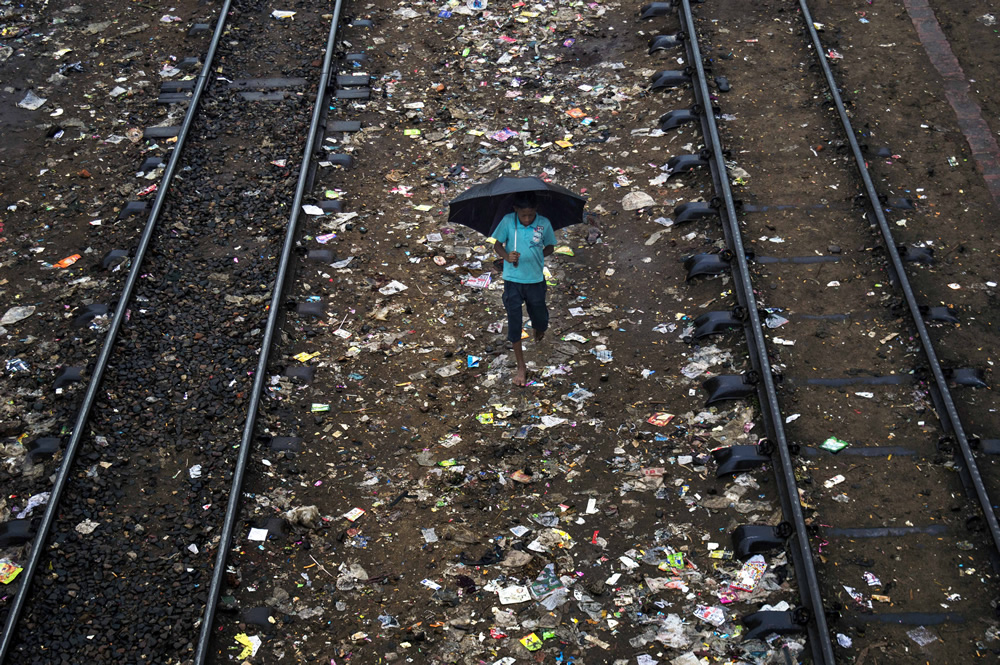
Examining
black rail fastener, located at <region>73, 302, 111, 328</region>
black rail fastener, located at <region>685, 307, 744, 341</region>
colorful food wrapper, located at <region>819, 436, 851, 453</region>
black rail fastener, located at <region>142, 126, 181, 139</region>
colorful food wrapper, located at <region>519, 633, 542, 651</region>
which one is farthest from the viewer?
black rail fastener, located at <region>142, 126, 181, 139</region>

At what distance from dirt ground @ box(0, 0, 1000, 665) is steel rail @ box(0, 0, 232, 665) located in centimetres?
46

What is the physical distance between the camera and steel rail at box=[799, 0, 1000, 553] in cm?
606

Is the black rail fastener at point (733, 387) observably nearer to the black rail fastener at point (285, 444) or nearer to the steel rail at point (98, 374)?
the black rail fastener at point (285, 444)

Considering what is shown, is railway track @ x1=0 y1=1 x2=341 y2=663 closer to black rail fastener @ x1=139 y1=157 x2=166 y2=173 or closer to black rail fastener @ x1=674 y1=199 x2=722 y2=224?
black rail fastener @ x1=139 y1=157 x2=166 y2=173

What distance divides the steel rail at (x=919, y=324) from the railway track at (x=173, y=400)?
4760 mm

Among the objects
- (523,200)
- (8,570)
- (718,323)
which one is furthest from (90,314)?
(718,323)

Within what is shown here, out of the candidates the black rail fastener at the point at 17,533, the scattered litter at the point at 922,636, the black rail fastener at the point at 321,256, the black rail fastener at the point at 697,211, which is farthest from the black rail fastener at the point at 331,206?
the scattered litter at the point at 922,636

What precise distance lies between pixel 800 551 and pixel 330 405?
3491 millimetres

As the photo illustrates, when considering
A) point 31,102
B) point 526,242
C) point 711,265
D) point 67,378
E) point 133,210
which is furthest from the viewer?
point 31,102

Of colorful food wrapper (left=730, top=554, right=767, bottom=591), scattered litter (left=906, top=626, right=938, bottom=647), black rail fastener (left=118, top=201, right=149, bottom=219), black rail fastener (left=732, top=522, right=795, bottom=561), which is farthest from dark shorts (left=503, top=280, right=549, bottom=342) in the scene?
black rail fastener (left=118, top=201, right=149, bottom=219)

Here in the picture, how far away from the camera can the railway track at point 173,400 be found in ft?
19.3

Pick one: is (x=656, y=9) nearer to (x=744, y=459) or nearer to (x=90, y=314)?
(x=744, y=459)

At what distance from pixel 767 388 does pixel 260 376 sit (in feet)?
12.1

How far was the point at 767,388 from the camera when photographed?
6828 mm
